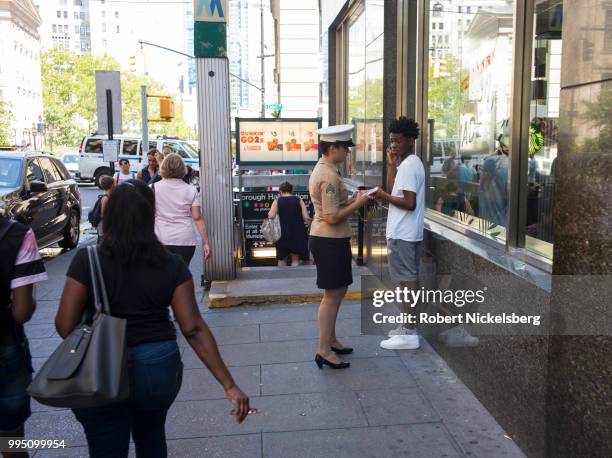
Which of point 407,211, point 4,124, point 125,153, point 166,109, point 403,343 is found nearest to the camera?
point 407,211

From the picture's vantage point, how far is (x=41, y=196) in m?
9.99

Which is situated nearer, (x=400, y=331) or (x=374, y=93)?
(x=400, y=331)

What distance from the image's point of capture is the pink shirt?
19.0ft

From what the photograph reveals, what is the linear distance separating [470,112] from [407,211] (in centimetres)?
110

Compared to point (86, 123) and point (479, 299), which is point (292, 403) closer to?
point (479, 299)

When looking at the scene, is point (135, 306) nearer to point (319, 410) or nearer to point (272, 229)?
point (319, 410)

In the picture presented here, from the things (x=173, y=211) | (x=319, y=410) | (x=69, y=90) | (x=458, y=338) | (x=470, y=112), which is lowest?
(x=319, y=410)

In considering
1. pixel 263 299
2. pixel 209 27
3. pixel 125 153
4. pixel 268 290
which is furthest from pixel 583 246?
pixel 125 153

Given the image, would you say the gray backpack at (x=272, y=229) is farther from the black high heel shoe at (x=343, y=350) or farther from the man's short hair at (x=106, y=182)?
A: the black high heel shoe at (x=343, y=350)

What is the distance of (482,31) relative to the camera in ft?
16.6

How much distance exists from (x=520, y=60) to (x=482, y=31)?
1.14 metres

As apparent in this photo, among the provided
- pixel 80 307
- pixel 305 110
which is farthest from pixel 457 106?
pixel 305 110

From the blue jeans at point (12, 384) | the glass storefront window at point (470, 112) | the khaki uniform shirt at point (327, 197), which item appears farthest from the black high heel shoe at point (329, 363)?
the blue jeans at point (12, 384)

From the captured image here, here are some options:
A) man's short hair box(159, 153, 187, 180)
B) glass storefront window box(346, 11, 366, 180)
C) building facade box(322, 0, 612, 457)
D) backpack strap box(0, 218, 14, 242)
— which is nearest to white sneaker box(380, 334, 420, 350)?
building facade box(322, 0, 612, 457)
